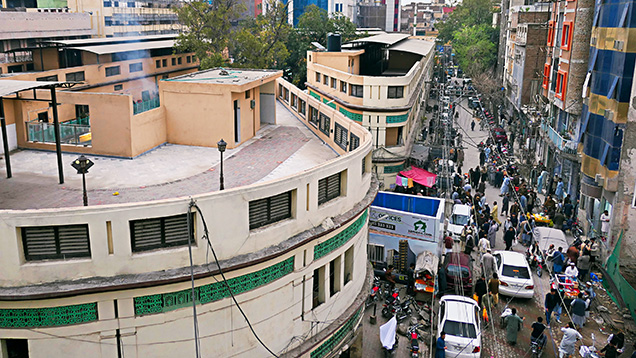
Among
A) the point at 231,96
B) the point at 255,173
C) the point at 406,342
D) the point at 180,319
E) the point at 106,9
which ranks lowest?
the point at 406,342

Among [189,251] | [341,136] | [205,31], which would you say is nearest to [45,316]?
[189,251]

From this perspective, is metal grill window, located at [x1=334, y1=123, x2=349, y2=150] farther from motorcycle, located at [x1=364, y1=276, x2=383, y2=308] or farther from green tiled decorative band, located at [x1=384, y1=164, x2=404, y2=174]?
green tiled decorative band, located at [x1=384, y1=164, x2=404, y2=174]

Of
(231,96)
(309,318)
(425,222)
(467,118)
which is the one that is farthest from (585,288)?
(467,118)

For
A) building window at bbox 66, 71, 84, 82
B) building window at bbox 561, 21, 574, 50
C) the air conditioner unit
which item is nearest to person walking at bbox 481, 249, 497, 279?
the air conditioner unit

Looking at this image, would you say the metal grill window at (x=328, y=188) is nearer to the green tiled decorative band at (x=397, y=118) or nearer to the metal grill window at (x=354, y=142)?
the metal grill window at (x=354, y=142)

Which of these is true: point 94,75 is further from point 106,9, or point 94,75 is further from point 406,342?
point 106,9

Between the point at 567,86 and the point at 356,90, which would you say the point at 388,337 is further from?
the point at 567,86
